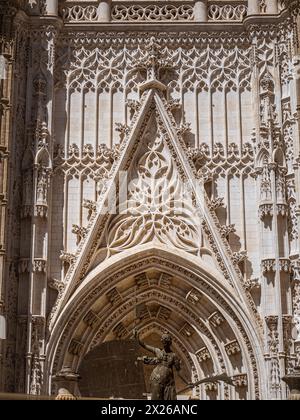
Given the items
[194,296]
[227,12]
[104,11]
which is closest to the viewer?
[194,296]

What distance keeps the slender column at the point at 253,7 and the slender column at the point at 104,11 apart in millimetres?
3403

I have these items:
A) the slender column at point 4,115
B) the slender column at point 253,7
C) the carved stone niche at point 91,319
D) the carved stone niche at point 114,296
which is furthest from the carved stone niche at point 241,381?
the slender column at point 253,7

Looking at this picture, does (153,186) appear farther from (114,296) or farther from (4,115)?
(4,115)

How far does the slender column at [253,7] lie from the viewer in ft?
68.8

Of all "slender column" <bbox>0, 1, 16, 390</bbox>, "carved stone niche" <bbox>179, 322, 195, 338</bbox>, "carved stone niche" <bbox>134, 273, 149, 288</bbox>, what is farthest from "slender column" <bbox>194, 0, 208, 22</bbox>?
"carved stone niche" <bbox>179, 322, 195, 338</bbox>

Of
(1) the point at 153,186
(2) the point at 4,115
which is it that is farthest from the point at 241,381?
(2) the point at 4,115

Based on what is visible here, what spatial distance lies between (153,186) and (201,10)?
467 centimetres

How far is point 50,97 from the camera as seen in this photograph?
805 inches

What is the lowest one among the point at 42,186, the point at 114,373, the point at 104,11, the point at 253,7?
the point at 114,373

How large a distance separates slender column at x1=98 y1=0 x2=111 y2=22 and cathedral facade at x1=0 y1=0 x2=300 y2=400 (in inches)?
2.1

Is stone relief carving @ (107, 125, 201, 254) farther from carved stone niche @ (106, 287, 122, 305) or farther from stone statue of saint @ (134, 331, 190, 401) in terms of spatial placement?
stone statue of saint @ (134, 331, 190, 401)

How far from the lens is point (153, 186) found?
2008cm

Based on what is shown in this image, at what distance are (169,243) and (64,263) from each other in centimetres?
237
